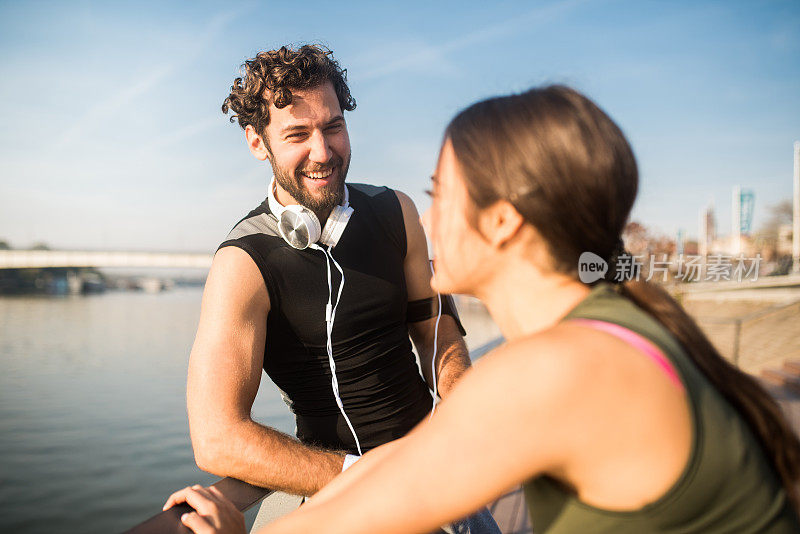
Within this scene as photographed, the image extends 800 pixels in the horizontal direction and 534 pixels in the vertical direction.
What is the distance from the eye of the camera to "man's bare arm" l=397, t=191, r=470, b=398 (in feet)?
7.48

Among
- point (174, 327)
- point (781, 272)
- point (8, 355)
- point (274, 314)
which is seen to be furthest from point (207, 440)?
point (174, 327)

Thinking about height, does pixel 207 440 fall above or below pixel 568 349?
below

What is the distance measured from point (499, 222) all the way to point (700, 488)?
0.49 m

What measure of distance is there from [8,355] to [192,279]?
8335 centimetres

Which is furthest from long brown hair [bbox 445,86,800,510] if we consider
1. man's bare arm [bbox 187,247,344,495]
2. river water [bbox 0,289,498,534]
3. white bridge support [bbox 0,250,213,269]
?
white bridge support [bbox 0,250,213,269]

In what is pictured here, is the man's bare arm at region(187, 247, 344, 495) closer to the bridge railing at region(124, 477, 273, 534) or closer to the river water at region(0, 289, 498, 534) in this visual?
the bridge railing at region(124, 477, 273, 534)

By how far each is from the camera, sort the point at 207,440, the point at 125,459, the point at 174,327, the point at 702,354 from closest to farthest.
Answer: the point at 702,354 < the point at 207,440 < the point at 125,459 < the point at 174,327

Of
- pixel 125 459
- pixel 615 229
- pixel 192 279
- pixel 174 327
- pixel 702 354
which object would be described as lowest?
pixel 192 279

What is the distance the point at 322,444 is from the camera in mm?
2035

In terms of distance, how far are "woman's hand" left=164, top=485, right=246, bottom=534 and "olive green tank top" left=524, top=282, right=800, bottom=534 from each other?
734 mm

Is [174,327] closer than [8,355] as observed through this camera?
No

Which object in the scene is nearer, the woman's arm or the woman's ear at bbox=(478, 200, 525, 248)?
the woman's arm

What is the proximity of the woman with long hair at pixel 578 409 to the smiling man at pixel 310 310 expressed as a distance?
0.80 m

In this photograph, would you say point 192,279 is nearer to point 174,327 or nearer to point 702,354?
point 174,327
